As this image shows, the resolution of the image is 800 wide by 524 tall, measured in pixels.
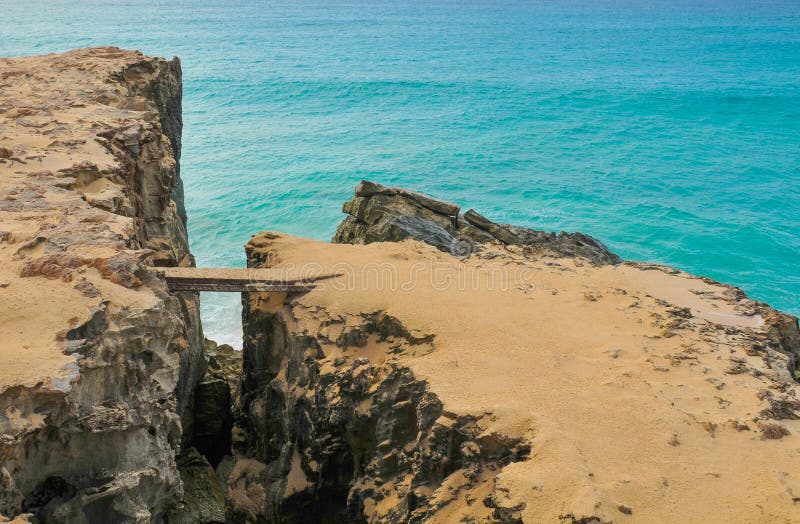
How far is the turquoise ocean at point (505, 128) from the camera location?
71.0ft

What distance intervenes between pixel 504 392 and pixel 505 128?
23103 mm

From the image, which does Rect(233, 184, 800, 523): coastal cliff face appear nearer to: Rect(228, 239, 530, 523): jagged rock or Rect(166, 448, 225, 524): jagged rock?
Rect(228, 239, 530, 523): jagged rock

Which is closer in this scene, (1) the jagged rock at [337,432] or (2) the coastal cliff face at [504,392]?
(2) the coastal cliff face at [504,392]

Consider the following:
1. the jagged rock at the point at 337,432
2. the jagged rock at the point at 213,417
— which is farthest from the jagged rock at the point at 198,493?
the jagged rock at the point at 337,432

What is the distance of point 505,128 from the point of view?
95.9ft

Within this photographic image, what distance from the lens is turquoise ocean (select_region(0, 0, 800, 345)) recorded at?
2164cm

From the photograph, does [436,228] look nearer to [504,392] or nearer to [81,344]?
[504,392]

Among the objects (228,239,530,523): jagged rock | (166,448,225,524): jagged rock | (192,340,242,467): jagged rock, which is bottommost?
(166,448,225,524): jagged rock

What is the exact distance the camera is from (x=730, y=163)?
25.6 meters

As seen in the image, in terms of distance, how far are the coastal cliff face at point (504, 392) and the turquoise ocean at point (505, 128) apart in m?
8.01

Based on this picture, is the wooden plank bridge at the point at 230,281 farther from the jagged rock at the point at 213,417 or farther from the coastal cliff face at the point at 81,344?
the jagged rock at the point at 213,417

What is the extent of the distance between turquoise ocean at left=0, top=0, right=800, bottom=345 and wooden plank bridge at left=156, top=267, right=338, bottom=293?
799 cm

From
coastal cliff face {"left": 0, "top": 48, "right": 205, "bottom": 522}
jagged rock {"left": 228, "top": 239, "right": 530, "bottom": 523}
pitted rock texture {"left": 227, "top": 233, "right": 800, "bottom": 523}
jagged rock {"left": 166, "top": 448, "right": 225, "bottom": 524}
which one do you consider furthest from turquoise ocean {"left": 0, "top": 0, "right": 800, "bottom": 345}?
coastal cliff face {"left": 0, "top": 48, "right": 205, "bottom": 522}

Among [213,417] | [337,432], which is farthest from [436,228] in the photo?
[213,417]
